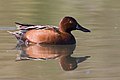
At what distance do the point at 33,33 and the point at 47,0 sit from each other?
19.1 ft

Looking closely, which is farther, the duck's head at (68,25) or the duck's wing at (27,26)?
the duck's head at (68,25)

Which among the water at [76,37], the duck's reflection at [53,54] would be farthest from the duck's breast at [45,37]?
the water at [76,37]

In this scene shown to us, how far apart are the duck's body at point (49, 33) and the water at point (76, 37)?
0.24 meters

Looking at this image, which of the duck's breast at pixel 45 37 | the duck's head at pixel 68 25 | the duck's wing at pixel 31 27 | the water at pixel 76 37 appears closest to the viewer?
the water at pixel 76 37

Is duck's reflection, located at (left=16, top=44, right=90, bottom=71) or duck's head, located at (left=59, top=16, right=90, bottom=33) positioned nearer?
duck's reflection, located at (left=16, top=44, right=90, bottom=71)

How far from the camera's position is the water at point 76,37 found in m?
9.88

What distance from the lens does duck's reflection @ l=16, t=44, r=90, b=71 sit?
35.9 feet

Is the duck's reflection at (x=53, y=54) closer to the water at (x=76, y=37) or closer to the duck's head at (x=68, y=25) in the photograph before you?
the water at (x=76, y=37)

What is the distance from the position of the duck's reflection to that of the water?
0.02 m

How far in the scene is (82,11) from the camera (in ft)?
53.7

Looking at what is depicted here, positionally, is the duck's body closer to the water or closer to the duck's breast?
the duck's breast

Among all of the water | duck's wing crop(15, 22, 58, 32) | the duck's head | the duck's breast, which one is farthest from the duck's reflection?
the duck's head

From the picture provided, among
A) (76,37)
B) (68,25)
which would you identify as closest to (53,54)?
(68,25)

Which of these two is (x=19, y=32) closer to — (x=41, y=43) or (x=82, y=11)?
(x=41, y=43)
